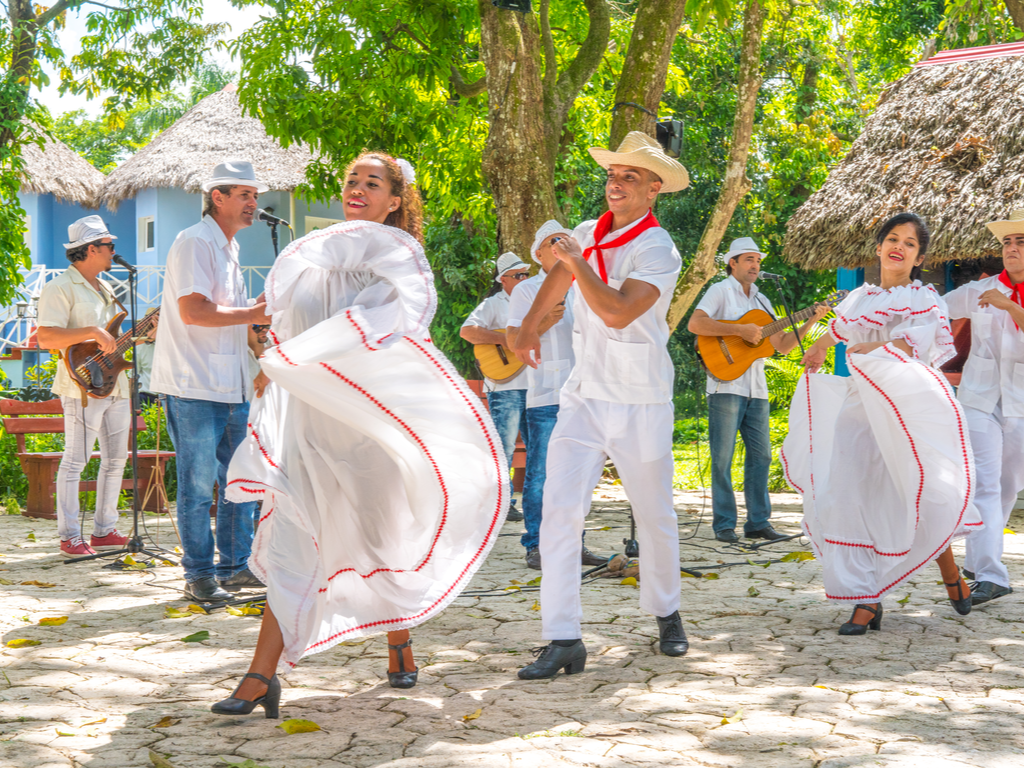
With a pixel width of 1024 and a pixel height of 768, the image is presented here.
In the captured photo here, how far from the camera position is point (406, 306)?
12.8 feet

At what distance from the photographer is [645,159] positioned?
4625mm

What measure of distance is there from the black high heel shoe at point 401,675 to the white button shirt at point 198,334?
2.03 meters

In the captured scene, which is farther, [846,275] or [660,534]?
[846,275]

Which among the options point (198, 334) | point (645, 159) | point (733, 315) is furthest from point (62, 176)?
point (645, 159)

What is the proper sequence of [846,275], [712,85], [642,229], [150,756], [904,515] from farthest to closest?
[712,85], [846,275], [904,515], [642,229], [150,756]

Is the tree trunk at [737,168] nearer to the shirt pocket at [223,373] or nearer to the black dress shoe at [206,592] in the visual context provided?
the shirt pocket at [223,373]

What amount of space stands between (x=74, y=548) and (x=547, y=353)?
11.4 feet

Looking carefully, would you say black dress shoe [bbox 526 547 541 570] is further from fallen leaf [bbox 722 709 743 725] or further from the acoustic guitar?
fallen leaf [bbox 722 709 743 725]

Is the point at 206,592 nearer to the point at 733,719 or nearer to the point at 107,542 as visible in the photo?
the point at 107,542

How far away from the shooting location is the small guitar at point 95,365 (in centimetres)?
708

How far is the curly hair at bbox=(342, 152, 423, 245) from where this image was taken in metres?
4.28

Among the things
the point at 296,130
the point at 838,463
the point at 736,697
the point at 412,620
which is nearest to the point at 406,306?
the point at 412,620

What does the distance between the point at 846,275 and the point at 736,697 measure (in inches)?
345

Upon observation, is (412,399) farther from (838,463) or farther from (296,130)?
(296,130)
